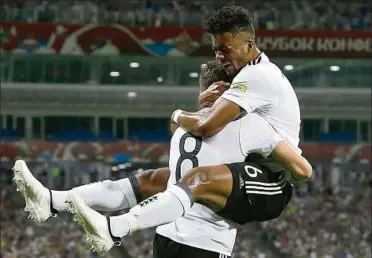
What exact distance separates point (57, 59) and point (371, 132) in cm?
721

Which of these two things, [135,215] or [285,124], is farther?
[285,124]

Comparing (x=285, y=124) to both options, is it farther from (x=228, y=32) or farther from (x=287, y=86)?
(x=228, y=32)

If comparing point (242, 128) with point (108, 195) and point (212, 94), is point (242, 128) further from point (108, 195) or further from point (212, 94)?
point (108, 195)

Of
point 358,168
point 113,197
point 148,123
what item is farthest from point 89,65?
point 113,197

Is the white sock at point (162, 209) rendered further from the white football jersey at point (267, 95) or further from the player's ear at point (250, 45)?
the player's ear at point (250, 45)

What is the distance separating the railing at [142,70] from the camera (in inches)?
716

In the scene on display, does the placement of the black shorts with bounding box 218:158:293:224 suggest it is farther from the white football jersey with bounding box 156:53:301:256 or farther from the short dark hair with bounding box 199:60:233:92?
the short dark hair with bounding box 199:60:233:92

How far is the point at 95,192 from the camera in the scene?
414 centimetres

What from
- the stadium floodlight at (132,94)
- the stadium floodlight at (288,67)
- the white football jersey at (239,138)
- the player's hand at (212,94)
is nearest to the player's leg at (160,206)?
the white football jersey at (239,138)

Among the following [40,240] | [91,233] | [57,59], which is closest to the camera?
[91,233]

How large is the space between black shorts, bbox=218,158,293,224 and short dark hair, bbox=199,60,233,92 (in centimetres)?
47

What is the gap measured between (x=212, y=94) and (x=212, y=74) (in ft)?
0.50

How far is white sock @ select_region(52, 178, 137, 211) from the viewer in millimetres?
4113

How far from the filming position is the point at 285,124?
4082mm
